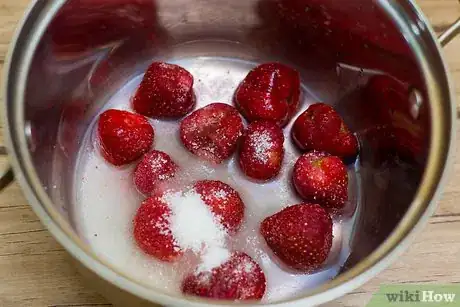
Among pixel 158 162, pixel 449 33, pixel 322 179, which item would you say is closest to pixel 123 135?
pixel 158 162

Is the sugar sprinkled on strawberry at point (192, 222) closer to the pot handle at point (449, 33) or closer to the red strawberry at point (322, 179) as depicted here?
the red strawberry at point (322, 179)

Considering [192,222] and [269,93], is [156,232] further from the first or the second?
[269,93]

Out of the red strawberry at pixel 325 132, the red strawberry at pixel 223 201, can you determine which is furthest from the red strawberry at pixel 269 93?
the red strawberry at pixel 223 201

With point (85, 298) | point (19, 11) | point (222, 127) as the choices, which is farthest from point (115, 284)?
point (19, 11)

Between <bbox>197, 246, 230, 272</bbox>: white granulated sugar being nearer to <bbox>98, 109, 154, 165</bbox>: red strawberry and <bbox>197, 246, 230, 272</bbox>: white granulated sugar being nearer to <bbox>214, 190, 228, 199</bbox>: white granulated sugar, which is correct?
<bbox>214, 190, 228, 199</bbox>: white granulated sugar

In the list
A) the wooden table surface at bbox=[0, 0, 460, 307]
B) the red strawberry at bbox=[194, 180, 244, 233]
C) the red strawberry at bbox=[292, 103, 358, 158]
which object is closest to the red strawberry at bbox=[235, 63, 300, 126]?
the red strawberry at bbox=[292, 103, 358, 158]
